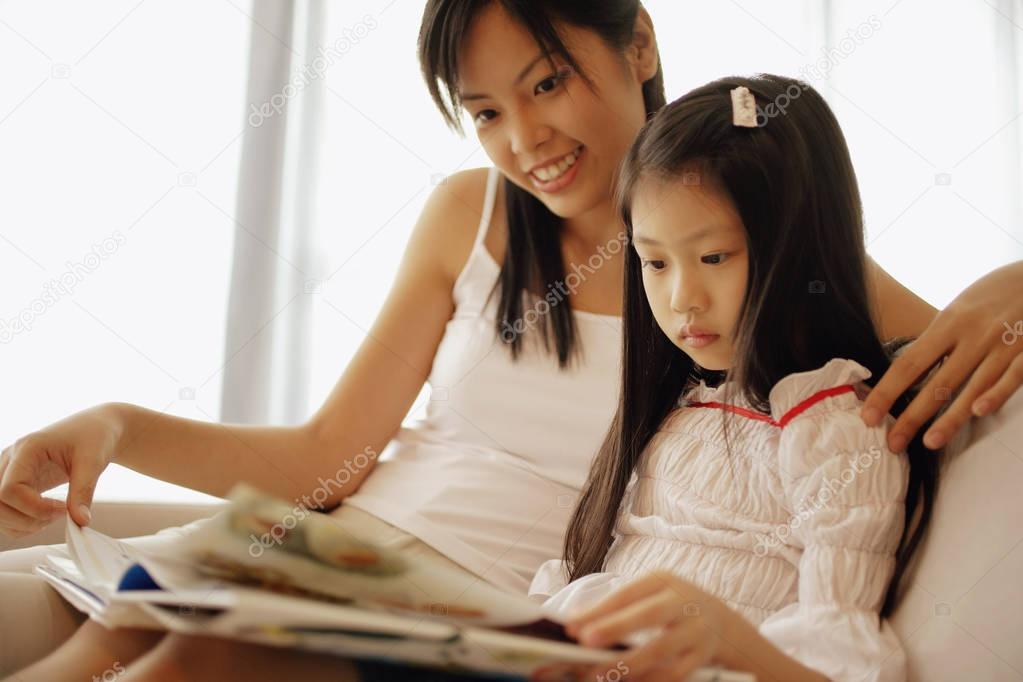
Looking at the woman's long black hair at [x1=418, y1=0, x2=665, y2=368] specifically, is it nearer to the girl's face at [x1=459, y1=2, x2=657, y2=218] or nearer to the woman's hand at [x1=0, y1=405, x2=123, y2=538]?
the girl's face at [x1=459, y1=2, x2=657, y2=218]

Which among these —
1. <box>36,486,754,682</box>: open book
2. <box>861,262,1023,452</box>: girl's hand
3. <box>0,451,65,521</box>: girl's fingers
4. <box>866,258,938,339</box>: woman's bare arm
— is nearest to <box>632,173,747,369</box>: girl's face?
<box>861,262,1023,452</box>: girl's hand

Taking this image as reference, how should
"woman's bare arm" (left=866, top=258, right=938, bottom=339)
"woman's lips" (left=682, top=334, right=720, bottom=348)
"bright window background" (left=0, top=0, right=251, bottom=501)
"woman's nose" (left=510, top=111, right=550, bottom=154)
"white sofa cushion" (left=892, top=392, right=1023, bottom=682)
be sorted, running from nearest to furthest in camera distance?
"white sofa cushion" (left=892, top=392, right=1023, bottom=682) → "woman's lips" (left=682, top=334, right=720, bottom=348) → "woman's bare arm" (left=866, top=258, right=938, bottom=339) → "woman's nose" (left=510, top=111, right=550, bottom=154) → "bright window background" (left=0, top=0, right=251, bottom=501)

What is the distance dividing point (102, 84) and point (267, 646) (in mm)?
2242

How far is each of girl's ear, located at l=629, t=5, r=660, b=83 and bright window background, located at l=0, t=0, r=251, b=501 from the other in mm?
1601

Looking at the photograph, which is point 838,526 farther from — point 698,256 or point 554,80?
point 554,80

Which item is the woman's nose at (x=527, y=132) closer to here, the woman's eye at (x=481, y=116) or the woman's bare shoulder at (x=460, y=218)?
the woman's eye at (x=481, y=116)

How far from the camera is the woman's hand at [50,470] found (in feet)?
3.12

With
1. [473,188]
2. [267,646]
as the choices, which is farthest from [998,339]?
[473,188]

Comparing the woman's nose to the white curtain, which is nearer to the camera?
the woman's nose

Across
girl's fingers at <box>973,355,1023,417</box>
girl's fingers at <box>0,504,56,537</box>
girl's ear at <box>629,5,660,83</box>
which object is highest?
girl's ear at <box>629,5,660,83</box>

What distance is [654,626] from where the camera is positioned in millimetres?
576

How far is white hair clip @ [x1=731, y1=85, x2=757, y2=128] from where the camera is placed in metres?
0.93

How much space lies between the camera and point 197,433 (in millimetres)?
1229

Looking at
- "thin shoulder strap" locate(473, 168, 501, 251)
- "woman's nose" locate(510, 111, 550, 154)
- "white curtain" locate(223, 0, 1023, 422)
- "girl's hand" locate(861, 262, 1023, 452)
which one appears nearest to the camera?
"girl's hand" locate(861, 262, 1023, 452)
